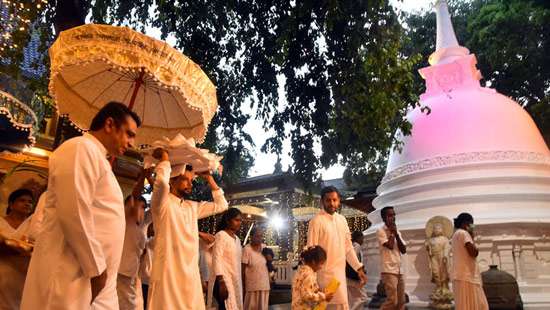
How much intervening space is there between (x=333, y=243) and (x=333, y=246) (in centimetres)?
4

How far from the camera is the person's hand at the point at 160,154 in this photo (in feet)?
12.5

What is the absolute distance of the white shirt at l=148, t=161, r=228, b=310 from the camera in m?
3.77

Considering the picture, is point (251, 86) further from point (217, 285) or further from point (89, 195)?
point (89, 195)

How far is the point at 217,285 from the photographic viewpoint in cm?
502

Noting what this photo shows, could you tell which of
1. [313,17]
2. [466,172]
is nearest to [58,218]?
[313,17]

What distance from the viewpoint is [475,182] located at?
12.4 meters

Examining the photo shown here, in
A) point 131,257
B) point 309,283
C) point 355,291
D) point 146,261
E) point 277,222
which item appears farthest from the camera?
point 277,222

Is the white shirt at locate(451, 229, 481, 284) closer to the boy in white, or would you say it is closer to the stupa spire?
the boy in white

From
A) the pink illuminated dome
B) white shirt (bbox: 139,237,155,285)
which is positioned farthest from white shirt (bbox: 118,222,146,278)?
the pink illuminated dome

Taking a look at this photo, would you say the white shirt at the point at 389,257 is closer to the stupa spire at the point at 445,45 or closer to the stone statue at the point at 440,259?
the stone statue at the point at 440,259

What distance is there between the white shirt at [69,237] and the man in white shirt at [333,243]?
10.8 feet

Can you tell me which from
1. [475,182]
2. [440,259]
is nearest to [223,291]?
[440,259]

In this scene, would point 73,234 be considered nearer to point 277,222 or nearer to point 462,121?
point 462,121

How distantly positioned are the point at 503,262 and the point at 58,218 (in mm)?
11002
